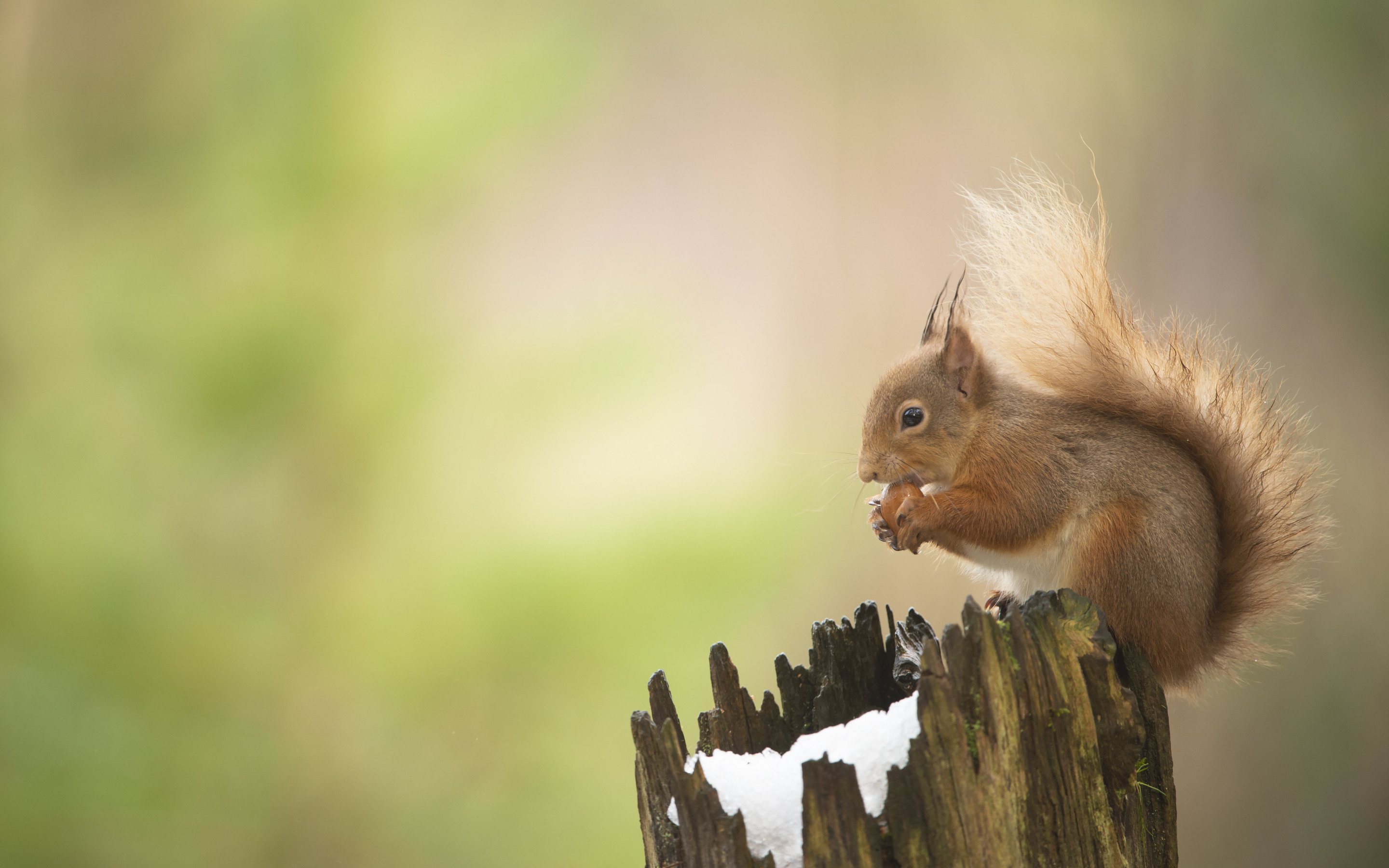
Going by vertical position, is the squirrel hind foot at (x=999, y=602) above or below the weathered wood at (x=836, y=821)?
above

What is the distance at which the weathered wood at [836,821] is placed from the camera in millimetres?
930

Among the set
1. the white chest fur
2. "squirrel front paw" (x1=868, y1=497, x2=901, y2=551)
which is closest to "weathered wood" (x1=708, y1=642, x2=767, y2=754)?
"squirrel front paw" (x1=868, y1=497, x2=901, y2=551)

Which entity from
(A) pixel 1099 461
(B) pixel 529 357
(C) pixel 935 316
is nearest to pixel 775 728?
(A) pixel 1099 461

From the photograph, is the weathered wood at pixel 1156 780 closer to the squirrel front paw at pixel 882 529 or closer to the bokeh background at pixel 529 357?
the squirrel front paw at pixel 882 529

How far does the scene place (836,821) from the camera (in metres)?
0.93

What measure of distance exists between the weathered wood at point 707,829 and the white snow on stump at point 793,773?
0.05ft

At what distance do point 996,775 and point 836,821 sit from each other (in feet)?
0.54

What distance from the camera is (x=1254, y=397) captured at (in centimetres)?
132

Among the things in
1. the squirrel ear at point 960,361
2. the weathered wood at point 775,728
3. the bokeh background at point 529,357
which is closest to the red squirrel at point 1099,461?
the squirrel ear at point 960,361

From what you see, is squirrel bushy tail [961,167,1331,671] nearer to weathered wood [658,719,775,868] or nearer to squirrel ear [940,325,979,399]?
squirrel ear [940,325,979,399]

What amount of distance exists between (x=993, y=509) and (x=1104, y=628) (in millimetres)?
244

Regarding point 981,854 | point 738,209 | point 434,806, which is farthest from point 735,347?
point 981,854

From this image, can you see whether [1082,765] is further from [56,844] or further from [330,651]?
[56,844]

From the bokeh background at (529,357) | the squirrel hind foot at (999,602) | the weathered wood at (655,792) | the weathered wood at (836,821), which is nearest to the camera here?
the weathered wood at (836,821)
